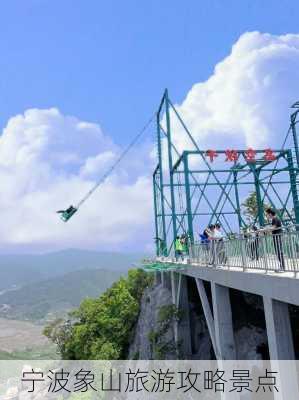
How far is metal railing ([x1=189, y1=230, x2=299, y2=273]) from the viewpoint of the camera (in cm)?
832

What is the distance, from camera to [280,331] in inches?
349

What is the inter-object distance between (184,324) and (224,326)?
870 cm

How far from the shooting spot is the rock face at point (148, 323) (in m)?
23.3

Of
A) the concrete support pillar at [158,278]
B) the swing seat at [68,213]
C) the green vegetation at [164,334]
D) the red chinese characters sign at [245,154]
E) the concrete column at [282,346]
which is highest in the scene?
the red chinese characters sign at [245,154]

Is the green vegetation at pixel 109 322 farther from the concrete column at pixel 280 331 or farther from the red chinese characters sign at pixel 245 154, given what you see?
the concrete column at pixel 280 331

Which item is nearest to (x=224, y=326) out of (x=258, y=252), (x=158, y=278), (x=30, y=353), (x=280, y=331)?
(x=258, y=252)

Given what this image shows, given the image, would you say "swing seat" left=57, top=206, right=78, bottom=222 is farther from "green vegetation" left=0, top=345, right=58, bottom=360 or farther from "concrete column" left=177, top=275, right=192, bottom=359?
"green vegetation" left=0, top=345, right=58, bottom=360

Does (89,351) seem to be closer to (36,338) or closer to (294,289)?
(294,289)

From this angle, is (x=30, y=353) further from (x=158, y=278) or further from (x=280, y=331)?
(x=280, y=331)

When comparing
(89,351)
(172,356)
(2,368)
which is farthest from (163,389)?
(2,368)

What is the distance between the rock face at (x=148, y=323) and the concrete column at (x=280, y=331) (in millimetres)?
13334

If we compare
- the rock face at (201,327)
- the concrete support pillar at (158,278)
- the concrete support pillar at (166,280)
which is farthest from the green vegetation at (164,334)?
the concrete support pillar at (158,278)

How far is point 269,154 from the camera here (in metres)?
24.5

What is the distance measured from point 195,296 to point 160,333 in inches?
122
